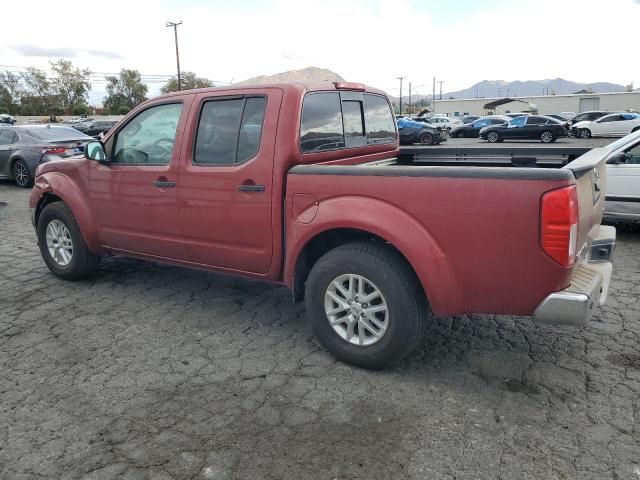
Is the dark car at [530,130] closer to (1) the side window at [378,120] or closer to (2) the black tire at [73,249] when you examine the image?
(1) the side window at [378,120]

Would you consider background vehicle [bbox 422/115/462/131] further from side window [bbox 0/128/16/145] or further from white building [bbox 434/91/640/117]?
side window [bbox 0/128/16/145]

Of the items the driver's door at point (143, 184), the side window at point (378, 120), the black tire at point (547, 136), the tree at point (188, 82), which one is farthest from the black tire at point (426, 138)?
the tree at point (188, 82)

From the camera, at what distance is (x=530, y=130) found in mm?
27188

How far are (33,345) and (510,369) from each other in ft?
11.3

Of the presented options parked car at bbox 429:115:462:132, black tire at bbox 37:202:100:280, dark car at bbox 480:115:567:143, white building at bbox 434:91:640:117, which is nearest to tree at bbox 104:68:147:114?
white building at bbox 434:91:640:117

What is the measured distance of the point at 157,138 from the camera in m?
4.41

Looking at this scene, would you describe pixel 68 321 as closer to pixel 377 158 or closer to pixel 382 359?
pixel 382 359

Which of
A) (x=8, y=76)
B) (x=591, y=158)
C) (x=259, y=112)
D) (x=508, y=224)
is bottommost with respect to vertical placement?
(x=508, y=224)

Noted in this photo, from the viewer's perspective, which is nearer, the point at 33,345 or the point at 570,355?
the point at 570,355

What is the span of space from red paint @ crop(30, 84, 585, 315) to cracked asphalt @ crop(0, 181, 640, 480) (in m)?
0.56

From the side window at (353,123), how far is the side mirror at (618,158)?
4000 millimetres

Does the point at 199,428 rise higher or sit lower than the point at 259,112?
lower

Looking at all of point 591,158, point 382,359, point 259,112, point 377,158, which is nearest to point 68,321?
point 259,112

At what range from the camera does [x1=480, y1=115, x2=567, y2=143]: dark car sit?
1045 inches
